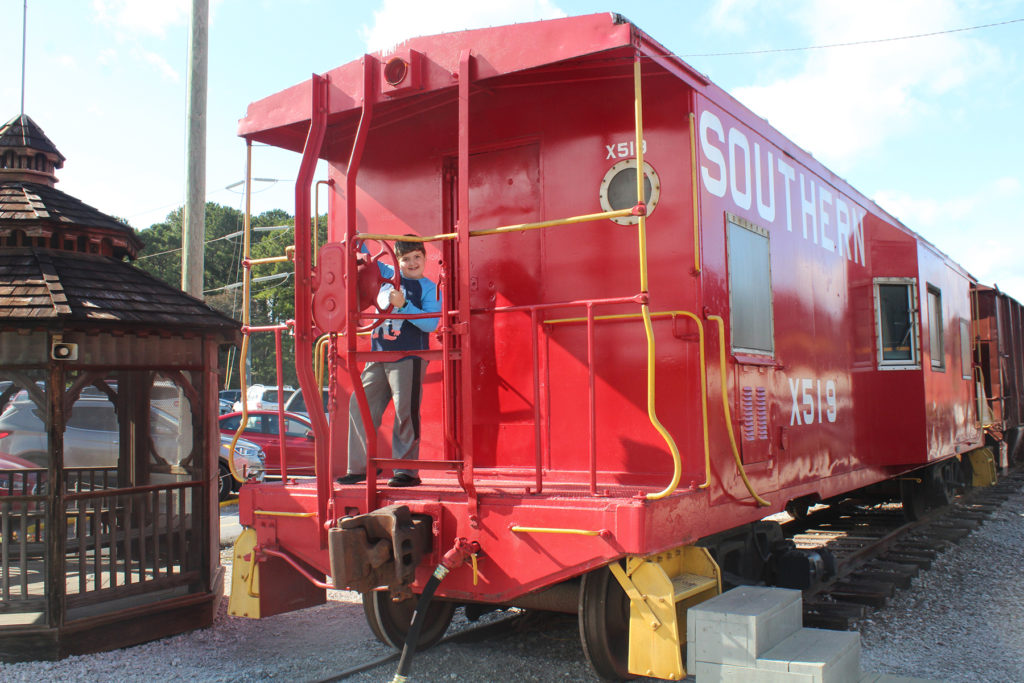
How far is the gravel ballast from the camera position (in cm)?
479

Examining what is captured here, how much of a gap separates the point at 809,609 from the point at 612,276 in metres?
3.13

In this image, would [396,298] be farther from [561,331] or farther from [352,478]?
[352,478]

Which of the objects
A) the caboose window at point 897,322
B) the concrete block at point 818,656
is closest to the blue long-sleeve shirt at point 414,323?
the concrete block at point 818,656

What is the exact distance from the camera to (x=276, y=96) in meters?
4.77

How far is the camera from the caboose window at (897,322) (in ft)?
23.8

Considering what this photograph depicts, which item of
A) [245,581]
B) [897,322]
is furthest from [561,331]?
[897,322]

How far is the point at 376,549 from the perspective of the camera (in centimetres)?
391

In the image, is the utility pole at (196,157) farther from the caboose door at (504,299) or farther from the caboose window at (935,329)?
the caboose window at (935,329)

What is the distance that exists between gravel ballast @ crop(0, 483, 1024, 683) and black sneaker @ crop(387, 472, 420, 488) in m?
1.11

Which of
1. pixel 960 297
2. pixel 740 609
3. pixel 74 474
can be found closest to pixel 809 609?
pixel 740 609

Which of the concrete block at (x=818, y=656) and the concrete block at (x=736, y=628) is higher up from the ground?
the concrete block at (x=736, y=628)

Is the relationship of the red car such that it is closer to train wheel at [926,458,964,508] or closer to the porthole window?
train wheel at [926,458,964,508]

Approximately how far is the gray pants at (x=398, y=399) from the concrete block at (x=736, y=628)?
1711 mm

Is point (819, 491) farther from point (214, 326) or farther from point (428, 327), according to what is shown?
point (214, 326)
